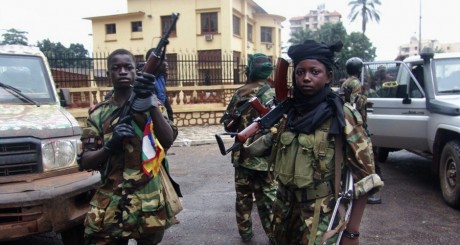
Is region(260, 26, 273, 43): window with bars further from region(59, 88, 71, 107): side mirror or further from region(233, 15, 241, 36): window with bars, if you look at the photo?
region(59, 88, 71, 107): side mirror

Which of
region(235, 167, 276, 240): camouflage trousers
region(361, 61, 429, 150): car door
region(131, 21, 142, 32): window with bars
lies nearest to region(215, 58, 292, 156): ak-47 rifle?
region(235, 167, 276, 240): camouflage trousers

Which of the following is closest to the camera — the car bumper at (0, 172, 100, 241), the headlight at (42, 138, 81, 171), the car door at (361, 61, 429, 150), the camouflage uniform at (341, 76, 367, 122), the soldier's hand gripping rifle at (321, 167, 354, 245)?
the soldier's hand gripping rifle at (321, 167, 354, 245)

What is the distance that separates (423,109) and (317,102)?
393cm

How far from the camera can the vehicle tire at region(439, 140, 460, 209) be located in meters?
4.66

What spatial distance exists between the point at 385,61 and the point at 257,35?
29.5m

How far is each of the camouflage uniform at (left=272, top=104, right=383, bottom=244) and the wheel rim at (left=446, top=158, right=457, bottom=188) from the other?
10.9ft

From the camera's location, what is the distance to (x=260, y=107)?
258 cm

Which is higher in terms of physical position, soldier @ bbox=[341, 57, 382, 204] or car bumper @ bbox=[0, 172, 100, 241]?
soldier @ bbox=[341, 57, 382, 204]

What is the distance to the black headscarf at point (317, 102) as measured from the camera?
2.09 m

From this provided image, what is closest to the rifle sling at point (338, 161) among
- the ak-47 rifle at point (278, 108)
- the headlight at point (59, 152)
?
the ak-47 rifle at point (278, 108)

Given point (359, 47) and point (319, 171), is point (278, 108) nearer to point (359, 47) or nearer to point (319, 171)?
point (319, 171)

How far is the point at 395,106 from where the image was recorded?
18.9 feet

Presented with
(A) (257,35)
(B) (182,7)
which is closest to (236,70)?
(B) (182,7)

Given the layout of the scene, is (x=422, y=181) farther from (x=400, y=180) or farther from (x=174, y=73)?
(x=174, y=73)
